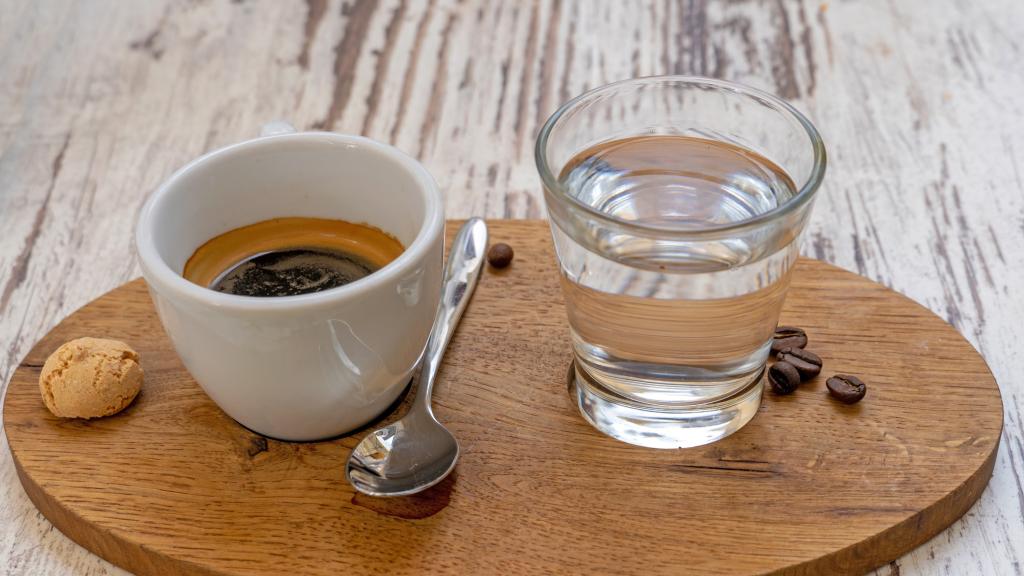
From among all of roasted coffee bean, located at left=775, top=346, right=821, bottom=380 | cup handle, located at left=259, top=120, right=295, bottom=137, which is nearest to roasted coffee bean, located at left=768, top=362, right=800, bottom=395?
roasted coffee bean, located at left=775, top=346, right=821, bottom=380

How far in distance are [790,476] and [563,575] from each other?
0.21 m

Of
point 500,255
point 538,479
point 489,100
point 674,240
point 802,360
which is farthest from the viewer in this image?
point 489,100

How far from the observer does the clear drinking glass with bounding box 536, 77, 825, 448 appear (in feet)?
2.93

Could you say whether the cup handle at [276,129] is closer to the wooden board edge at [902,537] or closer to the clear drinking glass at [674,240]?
the clear drinking glass at [674,240]

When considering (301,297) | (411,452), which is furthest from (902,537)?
(301,297)

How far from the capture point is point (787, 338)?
3.56ft

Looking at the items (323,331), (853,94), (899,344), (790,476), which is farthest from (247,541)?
(853,94)

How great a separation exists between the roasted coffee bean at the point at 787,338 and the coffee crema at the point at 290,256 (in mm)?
347

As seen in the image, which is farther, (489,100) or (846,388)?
(489,100)

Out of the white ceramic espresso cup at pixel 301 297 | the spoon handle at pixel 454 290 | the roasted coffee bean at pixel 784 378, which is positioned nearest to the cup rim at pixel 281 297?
the white ceramic espresso cup at pixel 301 297

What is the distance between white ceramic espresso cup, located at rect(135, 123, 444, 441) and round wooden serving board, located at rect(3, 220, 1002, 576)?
0.06m

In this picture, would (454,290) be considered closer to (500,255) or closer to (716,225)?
(500,255)

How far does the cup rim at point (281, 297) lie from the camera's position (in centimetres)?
87

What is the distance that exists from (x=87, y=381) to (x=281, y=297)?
23 cm
